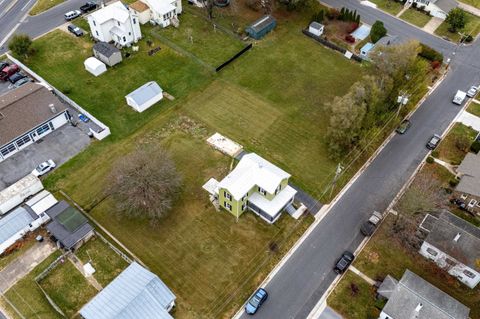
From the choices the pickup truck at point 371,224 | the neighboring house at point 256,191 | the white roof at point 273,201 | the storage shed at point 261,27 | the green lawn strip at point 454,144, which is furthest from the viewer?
the storage shed at point 261,27

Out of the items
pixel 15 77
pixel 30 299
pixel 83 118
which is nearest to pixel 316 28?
pixel 83 118

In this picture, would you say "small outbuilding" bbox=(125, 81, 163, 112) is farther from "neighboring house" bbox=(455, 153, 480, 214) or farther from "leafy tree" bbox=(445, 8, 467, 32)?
"leafy tree" bbox=(445, 8, 467, 32)

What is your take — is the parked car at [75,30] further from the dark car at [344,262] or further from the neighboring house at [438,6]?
the neighboring house at [438,6]

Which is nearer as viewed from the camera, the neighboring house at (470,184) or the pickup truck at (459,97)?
the neighboring house at (470,184)

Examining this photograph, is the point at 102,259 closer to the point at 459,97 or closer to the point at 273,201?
the point at 273,201

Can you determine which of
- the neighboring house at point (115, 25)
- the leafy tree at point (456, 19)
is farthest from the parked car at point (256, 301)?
the leafy tree at point (456, 19)

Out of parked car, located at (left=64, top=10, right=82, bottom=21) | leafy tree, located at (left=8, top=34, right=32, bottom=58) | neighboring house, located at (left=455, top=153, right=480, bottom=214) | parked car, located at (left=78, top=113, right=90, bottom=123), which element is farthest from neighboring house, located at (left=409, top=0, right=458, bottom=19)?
leafy tree, located at (left=8, top=34, right=32, bottom=58)
